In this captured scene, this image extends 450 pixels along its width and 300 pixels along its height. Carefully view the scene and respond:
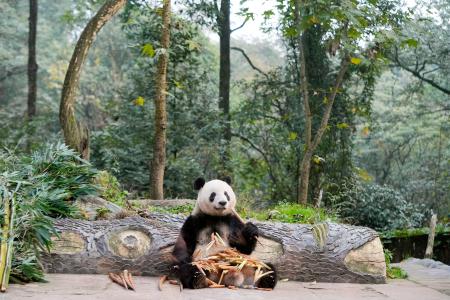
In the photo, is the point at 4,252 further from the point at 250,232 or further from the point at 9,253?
the point at 250,232

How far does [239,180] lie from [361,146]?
19.8 feet

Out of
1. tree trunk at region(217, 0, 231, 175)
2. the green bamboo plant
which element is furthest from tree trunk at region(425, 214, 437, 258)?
the green bamboo plant

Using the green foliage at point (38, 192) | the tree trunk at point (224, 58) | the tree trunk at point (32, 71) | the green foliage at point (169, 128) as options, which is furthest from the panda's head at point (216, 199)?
the tree trunk at point (32, 71)

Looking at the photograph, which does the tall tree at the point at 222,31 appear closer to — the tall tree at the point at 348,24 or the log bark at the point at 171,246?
the tall tree at the point at 348,24

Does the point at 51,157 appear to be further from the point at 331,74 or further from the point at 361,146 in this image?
the point at 361,146

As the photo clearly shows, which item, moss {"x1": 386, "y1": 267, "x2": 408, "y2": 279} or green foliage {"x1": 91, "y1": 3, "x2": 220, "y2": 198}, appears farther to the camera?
green foliage {"x1": 91, "y1": 3, "x2": 220, "y2": 198}

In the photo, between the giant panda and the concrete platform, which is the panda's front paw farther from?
the concrete platform

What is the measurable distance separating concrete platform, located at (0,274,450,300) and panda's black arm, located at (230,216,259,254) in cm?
43

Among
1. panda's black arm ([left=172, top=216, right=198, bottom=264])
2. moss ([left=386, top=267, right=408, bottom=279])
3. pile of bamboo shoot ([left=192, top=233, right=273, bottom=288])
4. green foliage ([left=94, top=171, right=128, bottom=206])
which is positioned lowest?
moss ([left=386, top=267, right=408, bottom=279])

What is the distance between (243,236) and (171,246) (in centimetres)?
79

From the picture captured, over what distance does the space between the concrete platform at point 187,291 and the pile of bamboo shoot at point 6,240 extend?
113mm

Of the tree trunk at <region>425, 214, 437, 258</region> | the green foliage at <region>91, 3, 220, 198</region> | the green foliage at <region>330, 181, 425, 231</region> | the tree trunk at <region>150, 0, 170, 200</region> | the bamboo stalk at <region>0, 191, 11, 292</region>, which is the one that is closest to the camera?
the bamboo stalk at <region>0, 191, 11, 292</region>

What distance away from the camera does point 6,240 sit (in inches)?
184

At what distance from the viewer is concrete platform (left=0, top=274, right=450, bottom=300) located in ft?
15.0
